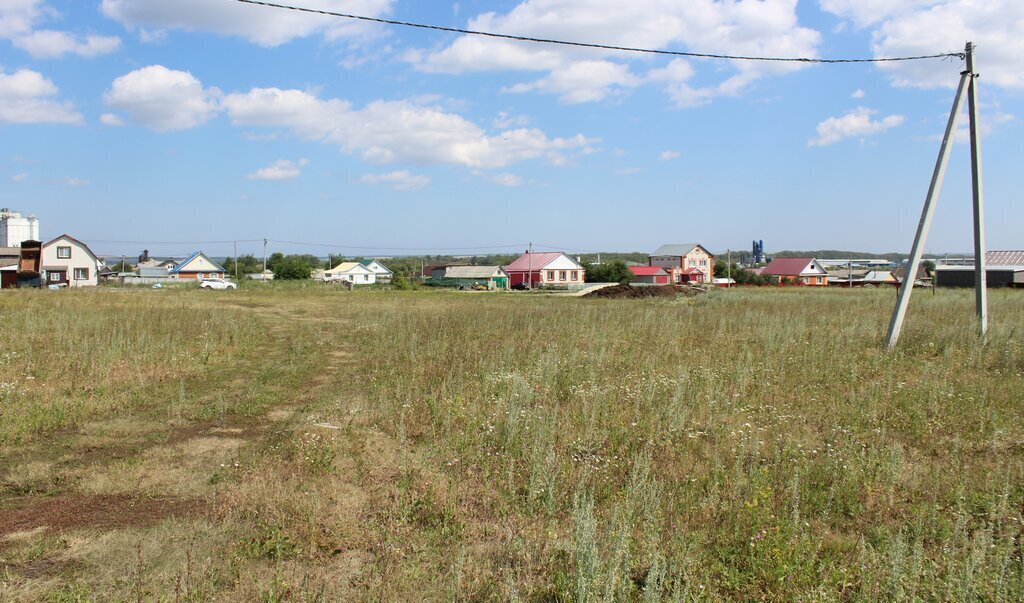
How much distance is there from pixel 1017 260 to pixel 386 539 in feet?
264

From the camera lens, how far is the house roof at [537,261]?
239 ft

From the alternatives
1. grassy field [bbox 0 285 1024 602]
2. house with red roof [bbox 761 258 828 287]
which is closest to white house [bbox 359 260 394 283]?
house with red roof [bbox 761 258 828 287]

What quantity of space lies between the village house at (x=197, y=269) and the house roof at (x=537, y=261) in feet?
112

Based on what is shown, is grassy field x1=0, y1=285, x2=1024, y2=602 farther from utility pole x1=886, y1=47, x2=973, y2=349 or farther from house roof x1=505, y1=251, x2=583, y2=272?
house roof x1=505, y1=251, x2=583, y2=272

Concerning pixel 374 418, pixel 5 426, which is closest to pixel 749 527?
pixel 374 418

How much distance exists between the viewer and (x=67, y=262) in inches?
2140

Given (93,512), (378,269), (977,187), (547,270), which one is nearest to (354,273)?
(378,269)

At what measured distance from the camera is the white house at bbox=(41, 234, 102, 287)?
53.3 m

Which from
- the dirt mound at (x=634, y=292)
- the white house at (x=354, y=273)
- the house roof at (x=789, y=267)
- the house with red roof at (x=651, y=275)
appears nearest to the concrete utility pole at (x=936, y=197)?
the dirt mound at (x=634, y=292)

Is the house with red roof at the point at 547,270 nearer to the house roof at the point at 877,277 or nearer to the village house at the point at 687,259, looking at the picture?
the village house at the point at 687,259

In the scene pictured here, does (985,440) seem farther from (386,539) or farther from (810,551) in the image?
(386,539)

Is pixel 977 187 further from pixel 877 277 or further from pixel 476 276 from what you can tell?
pixel 877 277

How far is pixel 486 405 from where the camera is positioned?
760cm

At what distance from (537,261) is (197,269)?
39.2 m
